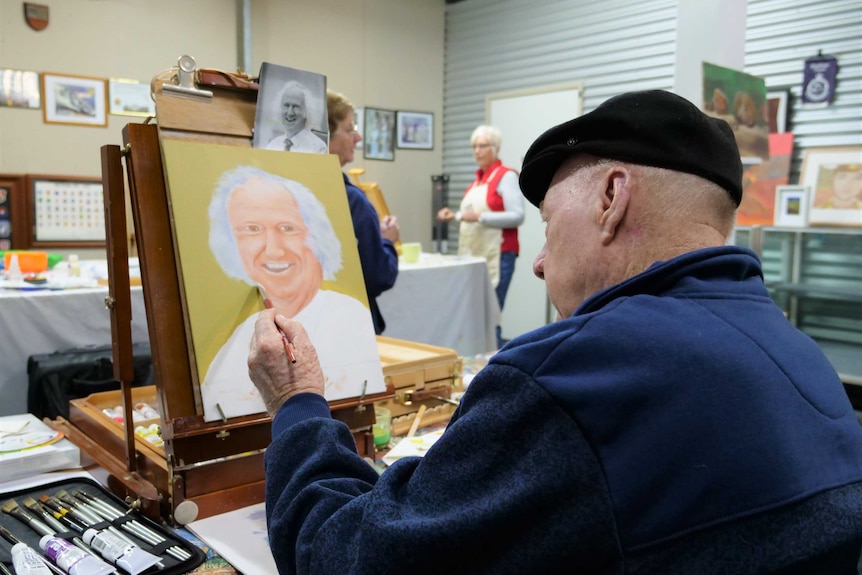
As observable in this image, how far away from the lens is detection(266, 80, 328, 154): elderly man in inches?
61.7

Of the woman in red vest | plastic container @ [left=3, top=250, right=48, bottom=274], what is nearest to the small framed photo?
the woman in red vest

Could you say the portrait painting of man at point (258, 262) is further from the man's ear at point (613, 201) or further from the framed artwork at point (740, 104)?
the framed artwork at point (740, 104)

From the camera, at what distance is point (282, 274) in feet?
4.76

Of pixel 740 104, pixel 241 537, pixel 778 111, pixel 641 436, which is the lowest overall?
pixel 241 537

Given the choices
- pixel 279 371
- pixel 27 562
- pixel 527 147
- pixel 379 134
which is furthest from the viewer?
pixel 379 134

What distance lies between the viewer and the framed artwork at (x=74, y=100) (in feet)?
17.0

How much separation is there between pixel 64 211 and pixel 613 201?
553cm

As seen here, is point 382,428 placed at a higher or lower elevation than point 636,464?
lower

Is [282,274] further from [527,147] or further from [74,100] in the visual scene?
[527,147]

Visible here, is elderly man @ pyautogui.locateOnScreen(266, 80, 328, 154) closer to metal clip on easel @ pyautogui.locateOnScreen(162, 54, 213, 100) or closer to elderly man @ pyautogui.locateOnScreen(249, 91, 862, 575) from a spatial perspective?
metal clip on easel @ pyautogui.locateOnScreen(162, 54, 213, 100)

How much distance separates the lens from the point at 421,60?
7672 mm

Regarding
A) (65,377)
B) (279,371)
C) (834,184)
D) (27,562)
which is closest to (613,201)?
(279,371)

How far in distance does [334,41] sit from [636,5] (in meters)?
2.98

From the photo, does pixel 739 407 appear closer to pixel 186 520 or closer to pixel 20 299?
pixel 186 520
